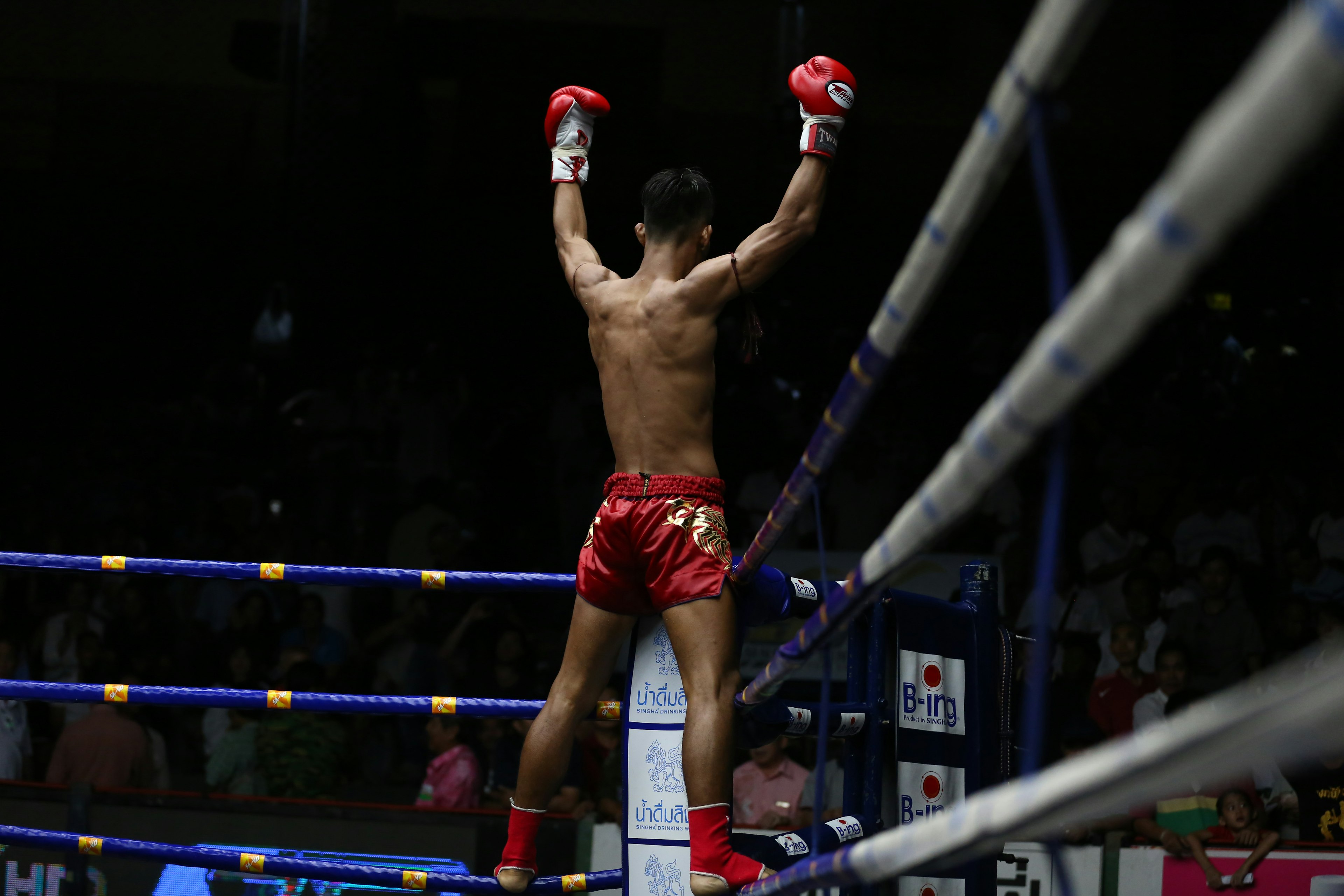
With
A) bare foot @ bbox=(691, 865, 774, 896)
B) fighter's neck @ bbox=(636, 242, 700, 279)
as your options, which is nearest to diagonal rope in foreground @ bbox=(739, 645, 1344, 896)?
bare foot @ bbox=(691, 865, 774, 896)

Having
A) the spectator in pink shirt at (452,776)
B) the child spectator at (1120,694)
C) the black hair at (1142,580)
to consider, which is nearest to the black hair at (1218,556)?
the black hair at (1142,580)

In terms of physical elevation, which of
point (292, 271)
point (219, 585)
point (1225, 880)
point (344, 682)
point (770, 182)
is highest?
point (770, 182)

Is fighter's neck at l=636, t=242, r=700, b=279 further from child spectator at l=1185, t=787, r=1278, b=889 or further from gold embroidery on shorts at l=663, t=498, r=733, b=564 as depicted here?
child spectator at l=1185, t=787, r=1278, b=889

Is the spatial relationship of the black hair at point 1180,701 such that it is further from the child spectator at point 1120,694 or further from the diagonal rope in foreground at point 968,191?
the diagonal rope in foreground at point 968,191

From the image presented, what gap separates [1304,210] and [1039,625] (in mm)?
Result: 7270

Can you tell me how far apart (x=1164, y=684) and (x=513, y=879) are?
3.37 m

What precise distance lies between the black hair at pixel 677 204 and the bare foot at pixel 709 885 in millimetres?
1197

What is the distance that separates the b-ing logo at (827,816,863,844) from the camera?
2.21m

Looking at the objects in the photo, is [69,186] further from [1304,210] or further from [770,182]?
[1304,210]

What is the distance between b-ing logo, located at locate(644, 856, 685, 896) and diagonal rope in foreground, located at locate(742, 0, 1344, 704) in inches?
65.1

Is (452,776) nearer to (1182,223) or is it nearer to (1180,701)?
(1180,701)

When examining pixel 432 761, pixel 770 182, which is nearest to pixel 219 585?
pixel 432 761

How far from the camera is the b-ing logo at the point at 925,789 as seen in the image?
240cm

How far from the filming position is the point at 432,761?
5219mm
